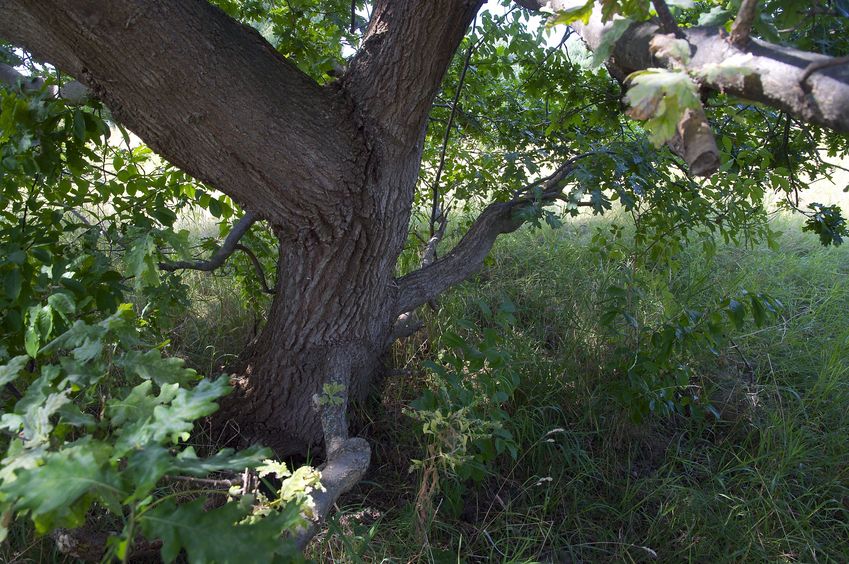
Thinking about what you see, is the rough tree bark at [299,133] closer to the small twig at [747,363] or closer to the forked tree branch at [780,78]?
the forked tree branch at [780,78]

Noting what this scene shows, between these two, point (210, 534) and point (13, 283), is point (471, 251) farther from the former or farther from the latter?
point (210, 534)

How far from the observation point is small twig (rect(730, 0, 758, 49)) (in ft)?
2.92

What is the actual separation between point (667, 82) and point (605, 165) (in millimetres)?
1473

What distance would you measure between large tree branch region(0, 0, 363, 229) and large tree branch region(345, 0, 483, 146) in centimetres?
11

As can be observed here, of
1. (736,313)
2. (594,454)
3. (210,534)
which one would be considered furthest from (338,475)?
(736,313)

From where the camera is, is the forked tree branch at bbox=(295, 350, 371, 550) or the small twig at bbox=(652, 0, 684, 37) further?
the forked tree branch at bbox=(295, 350, 371, 550)

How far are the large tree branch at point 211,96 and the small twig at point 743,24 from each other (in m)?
1.21

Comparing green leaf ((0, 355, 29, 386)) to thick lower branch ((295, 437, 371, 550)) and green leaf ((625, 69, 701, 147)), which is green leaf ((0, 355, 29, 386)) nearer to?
thick lower branch ((295, 437, 371, 550))

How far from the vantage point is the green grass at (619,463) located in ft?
6.70

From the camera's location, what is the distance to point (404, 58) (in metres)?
1.85

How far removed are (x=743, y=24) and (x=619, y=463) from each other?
193 centimetres

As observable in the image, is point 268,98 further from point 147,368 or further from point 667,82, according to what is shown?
point 667,82

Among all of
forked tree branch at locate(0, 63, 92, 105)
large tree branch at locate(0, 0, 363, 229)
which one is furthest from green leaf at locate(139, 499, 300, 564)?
forked tree branch at locate(0, 63, 92, 105)

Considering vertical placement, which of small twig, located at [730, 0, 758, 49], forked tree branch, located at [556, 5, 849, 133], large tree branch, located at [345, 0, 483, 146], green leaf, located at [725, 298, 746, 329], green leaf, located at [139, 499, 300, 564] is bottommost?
green leaf, located at [139, 499, 300, 564]
